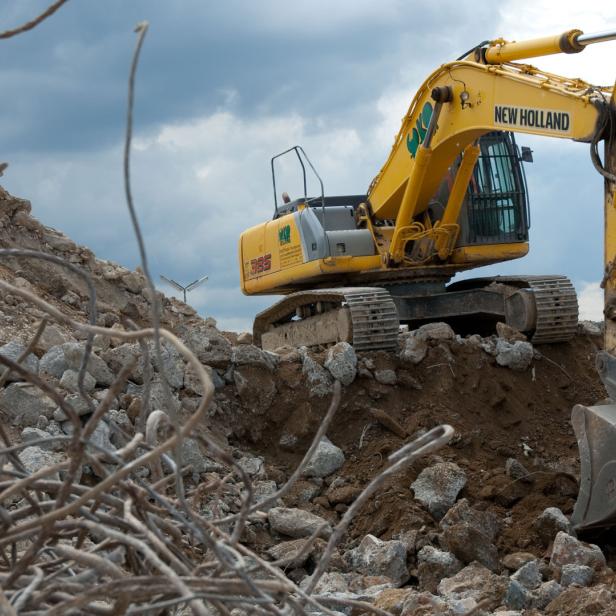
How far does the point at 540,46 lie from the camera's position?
9.16 m

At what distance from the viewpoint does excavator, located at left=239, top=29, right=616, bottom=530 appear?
10.2m

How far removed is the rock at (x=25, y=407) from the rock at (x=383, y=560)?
97.6 inches

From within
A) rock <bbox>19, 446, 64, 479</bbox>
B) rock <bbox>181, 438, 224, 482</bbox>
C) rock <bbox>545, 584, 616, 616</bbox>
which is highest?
rock <bbox>19, 446, 64, 479</bbox>

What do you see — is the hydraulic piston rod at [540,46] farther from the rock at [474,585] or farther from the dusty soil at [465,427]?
the rock at [474,585]

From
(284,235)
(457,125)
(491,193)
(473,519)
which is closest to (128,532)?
(473,519)

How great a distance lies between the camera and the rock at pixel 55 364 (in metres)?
8.18

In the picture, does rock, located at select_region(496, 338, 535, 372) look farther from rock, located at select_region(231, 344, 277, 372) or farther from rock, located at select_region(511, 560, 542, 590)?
rock, located at select_region(511, 560, 542, 590)

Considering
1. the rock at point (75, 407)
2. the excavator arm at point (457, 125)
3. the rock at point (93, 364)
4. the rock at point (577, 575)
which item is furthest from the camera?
the rock at point (93, 364)

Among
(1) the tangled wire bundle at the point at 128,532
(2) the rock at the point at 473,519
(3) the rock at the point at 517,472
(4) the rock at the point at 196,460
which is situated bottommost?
(2) the rock at the point at 473,519

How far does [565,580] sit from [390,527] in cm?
172

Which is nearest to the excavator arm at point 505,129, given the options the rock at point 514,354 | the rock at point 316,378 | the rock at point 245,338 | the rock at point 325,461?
the rock at point 514,354

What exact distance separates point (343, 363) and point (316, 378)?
1.11ft

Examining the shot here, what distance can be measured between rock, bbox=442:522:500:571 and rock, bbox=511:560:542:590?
0.48 metres

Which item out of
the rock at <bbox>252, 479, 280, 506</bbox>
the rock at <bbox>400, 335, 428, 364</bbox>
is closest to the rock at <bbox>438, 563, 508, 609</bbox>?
the rock at <bbox>252, 479, 280, 506</bbox>
